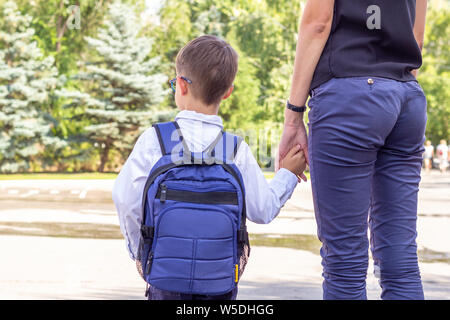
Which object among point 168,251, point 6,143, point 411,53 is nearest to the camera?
point 168,251

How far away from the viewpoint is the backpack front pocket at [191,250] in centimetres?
245

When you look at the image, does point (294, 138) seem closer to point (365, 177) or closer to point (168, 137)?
point (365, 177)

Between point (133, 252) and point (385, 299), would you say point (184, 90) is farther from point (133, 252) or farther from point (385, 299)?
point (385, 299)

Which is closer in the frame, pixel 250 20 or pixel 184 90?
pixel 184 90

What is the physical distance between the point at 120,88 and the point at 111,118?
140 centimetres

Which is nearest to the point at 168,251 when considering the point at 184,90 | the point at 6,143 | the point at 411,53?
the point at 184,90

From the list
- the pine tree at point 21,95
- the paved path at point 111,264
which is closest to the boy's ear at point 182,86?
the paved path at point 111,264

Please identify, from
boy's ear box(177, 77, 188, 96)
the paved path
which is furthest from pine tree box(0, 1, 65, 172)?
boy's ear box(177, 77, 188, 96)

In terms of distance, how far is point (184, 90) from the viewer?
2664 mm

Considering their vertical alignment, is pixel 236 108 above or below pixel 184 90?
below

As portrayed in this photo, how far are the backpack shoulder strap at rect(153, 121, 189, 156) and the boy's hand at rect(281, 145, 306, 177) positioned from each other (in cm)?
44

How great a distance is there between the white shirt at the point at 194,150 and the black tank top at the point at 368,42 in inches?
15.8

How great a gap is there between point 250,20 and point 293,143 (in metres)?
33.0

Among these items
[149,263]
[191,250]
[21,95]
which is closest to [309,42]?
[191,250]
